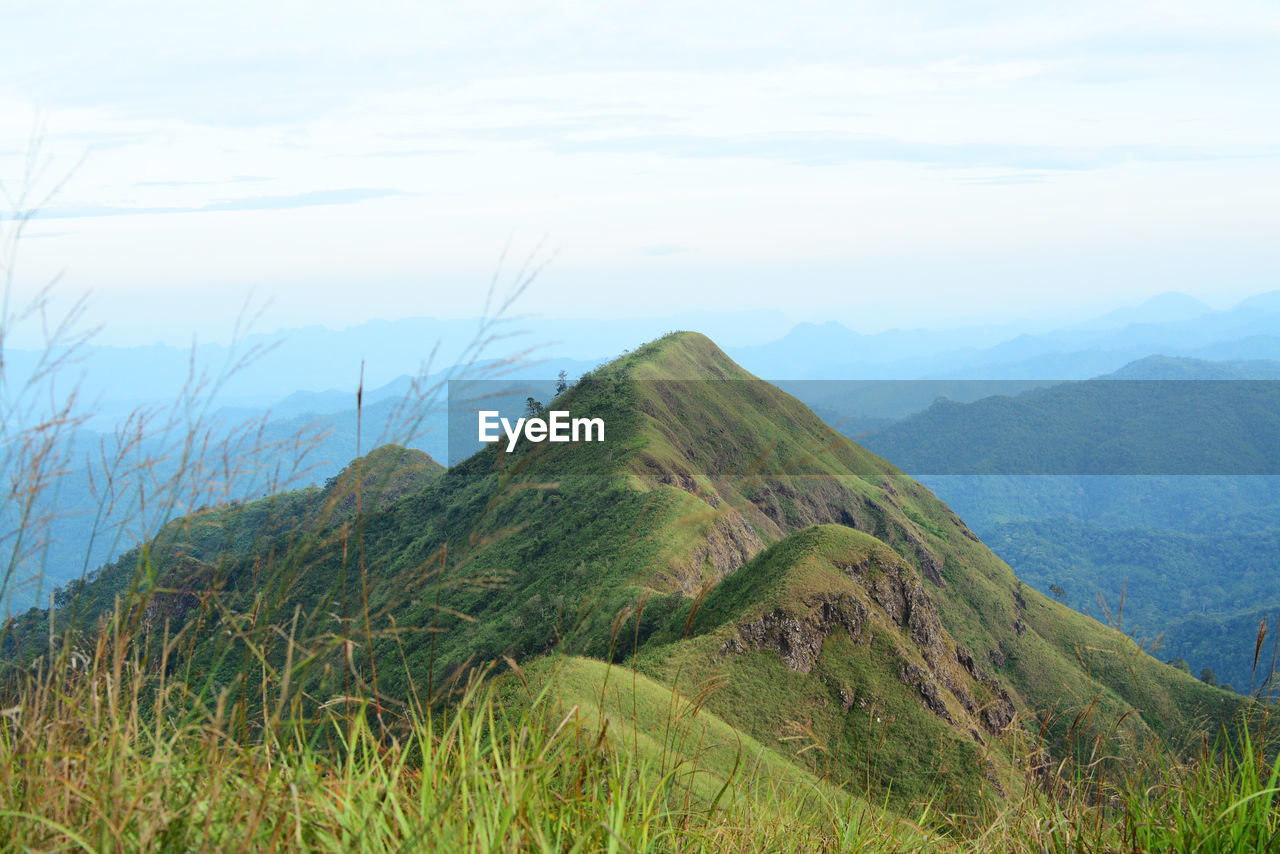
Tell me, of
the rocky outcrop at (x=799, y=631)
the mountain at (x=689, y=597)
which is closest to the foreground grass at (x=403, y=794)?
the mountain at (x=689, y=597)

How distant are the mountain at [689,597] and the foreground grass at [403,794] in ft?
0.66

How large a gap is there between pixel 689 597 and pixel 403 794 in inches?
1515

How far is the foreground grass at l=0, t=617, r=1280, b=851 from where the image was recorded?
2400 mm

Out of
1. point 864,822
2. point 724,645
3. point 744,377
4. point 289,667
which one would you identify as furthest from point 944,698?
point 744,377

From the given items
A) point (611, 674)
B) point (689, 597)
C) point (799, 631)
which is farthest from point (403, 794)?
point (689, 597)

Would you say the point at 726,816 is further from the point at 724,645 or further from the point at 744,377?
the point at 744,377

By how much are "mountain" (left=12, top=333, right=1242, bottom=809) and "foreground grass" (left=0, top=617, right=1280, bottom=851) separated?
0.20 meters

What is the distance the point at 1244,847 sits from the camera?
2.94m

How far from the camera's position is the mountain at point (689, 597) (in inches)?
121

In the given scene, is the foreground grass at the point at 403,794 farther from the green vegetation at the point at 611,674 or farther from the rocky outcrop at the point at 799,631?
the rocky outcrop at the point at 799,631

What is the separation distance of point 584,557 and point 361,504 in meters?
45.9

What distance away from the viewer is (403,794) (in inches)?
107

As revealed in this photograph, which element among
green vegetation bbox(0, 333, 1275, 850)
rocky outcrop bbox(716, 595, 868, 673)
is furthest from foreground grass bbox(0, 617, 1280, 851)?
rocky outcrop bbox(716, 595, 868, 673)

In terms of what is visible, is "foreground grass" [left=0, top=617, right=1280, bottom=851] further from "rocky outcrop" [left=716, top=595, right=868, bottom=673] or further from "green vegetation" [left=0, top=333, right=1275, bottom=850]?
"rocky outcrop" [left=716, top=595, right=868, bottom=673]
